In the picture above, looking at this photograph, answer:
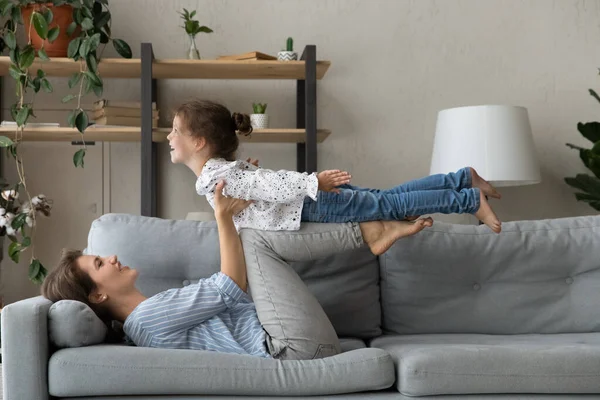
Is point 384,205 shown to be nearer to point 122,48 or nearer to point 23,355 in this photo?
point 23,355

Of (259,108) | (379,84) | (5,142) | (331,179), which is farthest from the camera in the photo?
(379,84)

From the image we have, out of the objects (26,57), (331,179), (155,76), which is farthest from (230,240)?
(155,76)

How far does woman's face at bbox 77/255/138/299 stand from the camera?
7.50 feet

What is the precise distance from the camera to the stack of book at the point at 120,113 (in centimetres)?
374

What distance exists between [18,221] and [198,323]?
5.80ft

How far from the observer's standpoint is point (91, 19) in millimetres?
3643

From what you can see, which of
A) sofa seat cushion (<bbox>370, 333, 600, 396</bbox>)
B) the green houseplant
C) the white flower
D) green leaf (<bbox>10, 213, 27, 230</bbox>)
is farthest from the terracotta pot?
sofa seat cushion (<bbox>370, 333, 600, 396</bbox>)

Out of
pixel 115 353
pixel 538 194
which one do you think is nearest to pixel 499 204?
pixel 538 194

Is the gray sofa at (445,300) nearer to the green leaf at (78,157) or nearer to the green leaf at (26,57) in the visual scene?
the green leaf at (78,157)

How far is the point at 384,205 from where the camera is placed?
246 centimetres

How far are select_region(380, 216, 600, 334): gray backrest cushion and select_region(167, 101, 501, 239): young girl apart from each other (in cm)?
26

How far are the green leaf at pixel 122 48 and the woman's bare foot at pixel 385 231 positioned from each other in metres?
1.91

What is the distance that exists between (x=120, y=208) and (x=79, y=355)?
214 centimetres

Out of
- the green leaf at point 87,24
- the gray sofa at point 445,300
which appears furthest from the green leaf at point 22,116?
the gray sofa at point 445,300
